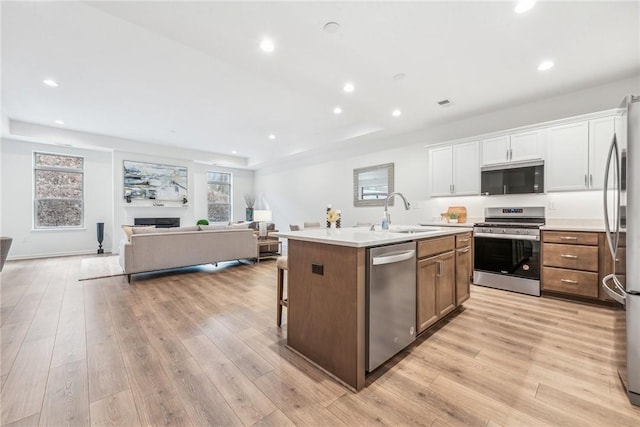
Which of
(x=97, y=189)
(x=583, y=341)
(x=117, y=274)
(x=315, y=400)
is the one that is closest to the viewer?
(x=315, y=400)

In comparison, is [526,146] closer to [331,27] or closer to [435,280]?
[435,280]

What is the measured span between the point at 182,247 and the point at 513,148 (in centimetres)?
551

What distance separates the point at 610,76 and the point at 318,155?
5399 mm

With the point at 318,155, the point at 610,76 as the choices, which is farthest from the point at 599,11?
the point at 318,155

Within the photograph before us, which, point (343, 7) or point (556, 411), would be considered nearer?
point (556, 411)

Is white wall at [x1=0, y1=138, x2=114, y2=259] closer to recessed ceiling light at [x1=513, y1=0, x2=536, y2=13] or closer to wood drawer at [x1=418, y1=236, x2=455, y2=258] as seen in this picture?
wood drawer at [x1=418, y1=236, x2=455, y2=258]

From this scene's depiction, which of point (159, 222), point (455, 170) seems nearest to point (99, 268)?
point (159, 222)

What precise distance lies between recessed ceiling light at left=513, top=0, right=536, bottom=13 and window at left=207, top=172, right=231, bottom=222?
8.80 meters

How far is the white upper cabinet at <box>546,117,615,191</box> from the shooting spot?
3.14 metres

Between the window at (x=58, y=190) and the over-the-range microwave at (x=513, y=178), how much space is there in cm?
929

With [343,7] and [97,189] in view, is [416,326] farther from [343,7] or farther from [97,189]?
[97,189]

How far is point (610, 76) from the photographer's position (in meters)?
3.15

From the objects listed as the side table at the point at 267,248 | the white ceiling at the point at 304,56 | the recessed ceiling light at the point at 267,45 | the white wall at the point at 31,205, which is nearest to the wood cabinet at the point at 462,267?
the white ceiling at the point at 304,56

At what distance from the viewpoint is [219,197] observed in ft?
30.3
